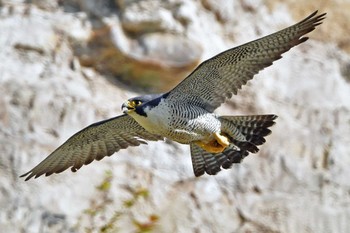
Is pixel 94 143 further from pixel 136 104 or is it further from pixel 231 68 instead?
pixel 231 68

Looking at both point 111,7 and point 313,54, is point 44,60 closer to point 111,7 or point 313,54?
point 111,7

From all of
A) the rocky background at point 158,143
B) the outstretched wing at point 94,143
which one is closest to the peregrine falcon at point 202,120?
the outstretched wing at point 94,143

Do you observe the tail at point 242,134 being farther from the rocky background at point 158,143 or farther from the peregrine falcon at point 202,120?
the rocky background at point 158,143

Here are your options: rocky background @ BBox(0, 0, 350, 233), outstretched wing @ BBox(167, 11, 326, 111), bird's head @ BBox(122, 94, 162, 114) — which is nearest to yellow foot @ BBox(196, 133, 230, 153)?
outstretched wing @ BBox(167, 11, 326, 111)

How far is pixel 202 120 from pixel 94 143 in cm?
119

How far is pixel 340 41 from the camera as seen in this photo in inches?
431

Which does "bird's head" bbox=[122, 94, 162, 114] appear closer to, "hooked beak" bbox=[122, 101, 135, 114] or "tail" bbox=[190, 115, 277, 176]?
"hooked beak" bbox=[122, 101, 135, 114]

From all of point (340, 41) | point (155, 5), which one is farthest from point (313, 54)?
point (155, 5)

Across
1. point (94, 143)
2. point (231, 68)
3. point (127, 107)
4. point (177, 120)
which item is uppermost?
point (231, 68)

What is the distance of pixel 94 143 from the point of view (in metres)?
8.47

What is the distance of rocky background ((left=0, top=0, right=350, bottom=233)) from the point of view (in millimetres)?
9297

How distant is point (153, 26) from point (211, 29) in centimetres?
83

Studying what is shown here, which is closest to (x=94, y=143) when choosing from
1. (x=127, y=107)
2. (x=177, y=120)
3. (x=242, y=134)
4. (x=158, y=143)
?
(x=127, y=107)

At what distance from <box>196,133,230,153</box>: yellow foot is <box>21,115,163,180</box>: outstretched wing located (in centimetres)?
52
